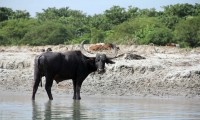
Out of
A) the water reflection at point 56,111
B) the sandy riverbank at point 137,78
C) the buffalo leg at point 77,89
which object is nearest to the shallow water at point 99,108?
the water reflection at point 56,111

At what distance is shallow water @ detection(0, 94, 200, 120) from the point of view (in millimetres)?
11352

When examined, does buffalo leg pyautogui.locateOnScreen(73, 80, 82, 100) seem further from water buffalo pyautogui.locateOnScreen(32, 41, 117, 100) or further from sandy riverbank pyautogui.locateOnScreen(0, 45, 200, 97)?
sandy riverbank pyautogui.locateOnScreen(0, 45, 200, 97)

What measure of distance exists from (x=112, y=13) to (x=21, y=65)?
77.4 feet

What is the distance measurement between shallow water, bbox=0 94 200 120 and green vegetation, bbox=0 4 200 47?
36.7ft

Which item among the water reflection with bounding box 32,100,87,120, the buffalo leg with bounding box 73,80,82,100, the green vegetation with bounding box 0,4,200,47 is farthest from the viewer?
the green vegetation with bounding box 0,4,200,47

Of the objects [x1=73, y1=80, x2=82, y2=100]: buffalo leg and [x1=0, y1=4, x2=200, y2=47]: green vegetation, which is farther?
[x1=0, y1=4, x2=200, y2=47]: green vegetation

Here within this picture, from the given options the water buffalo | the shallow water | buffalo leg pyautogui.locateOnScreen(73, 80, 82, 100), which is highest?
the water buffalo

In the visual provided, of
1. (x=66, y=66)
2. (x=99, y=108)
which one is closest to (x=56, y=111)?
(x=99, y=108)

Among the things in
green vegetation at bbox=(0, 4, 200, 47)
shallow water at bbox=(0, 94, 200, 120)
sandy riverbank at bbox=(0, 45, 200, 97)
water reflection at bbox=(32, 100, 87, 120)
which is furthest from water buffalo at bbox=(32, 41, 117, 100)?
green vegetation at bbox=(0, 4, 200, 47)

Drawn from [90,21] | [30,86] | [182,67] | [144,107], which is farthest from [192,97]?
[90,21]

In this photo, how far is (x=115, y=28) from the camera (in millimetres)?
35125

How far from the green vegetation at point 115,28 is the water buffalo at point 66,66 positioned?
10.3 meters

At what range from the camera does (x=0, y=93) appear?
17.5 metres

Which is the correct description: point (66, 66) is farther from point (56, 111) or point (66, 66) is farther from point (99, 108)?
point (56, 111)
